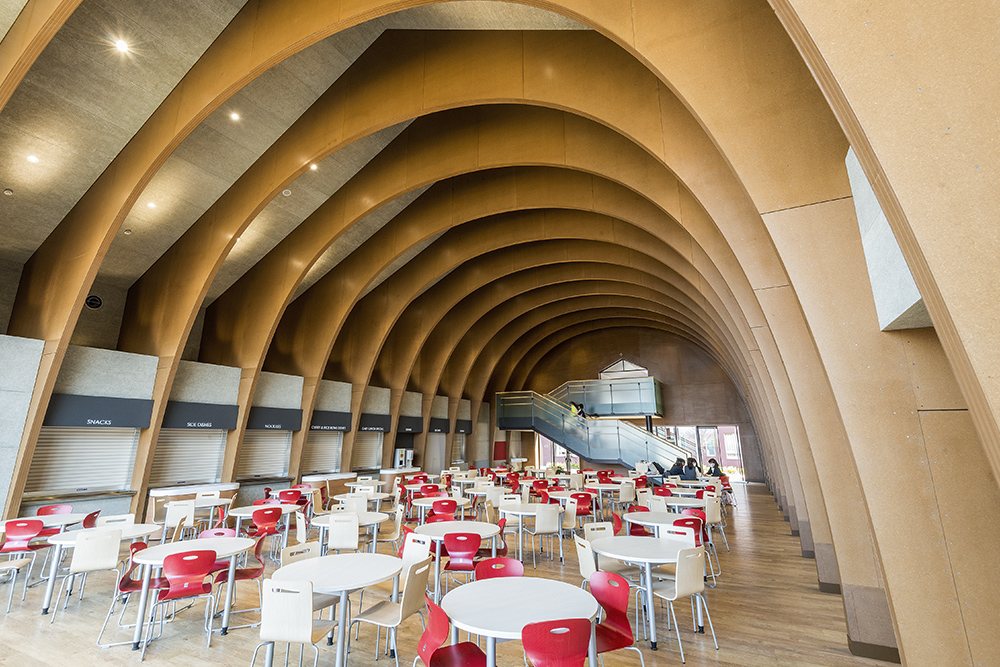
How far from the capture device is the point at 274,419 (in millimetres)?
12266

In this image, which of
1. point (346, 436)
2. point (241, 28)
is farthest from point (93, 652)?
point (346, 436)

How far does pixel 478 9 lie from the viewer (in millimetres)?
6363

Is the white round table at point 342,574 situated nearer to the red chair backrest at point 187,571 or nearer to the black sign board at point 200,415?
the red chair backrest at point 187,571

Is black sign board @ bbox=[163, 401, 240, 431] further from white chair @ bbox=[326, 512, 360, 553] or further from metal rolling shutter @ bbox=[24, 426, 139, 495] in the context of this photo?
white chair @ bbox=[326, 512, 360, 553]

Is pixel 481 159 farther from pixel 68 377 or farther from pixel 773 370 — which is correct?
pixel 68 377

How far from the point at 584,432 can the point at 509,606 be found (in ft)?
56.6

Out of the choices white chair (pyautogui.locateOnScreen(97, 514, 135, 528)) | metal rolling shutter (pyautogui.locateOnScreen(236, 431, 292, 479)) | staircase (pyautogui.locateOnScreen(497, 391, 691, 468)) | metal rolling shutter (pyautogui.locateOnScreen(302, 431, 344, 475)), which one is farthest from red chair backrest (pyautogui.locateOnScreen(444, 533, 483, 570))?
staircase (pyautogui.locateOnScreen(497, 391, 691, 468))

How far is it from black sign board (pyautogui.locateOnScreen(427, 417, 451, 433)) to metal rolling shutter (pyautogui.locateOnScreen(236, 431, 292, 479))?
6.46m

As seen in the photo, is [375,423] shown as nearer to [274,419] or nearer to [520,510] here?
[274,419]

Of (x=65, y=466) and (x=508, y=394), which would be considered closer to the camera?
(x=65, y=466)

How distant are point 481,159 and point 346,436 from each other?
9.63 metres

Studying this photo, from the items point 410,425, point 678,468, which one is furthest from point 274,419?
point 678,468

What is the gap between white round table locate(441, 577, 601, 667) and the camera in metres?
2.76

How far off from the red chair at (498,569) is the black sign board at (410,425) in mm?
12889
